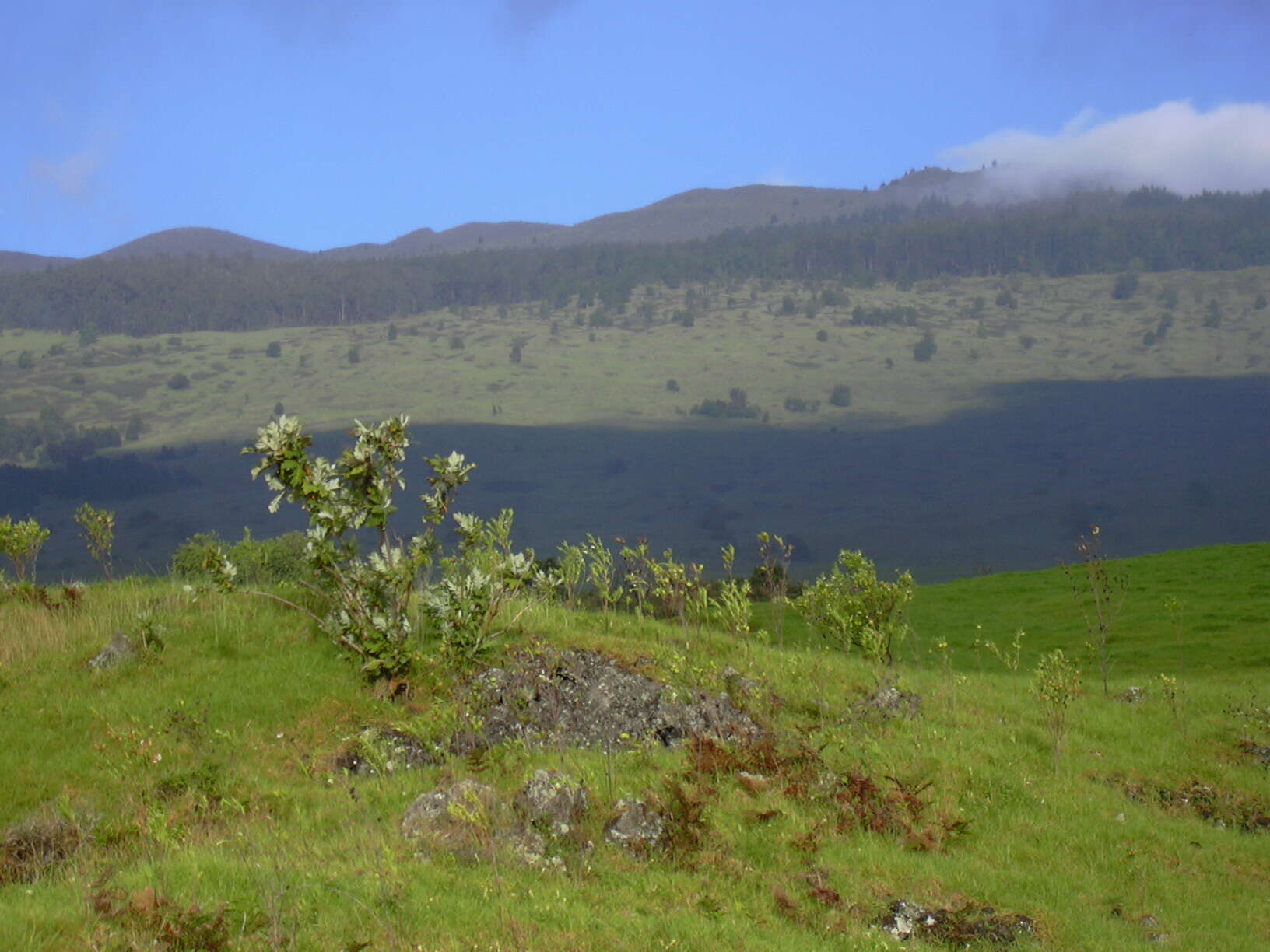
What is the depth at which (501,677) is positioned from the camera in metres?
14.2

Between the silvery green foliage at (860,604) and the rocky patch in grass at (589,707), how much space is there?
82.9 inches

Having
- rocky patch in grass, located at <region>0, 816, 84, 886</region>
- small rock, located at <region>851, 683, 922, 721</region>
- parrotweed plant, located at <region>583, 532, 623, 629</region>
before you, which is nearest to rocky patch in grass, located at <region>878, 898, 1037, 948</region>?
small rock, located at <region>851, 683, 922, 721</region>

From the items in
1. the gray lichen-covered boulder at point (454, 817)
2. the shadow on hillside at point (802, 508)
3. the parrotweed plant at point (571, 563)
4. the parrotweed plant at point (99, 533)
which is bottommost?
the shadow on hillside at point (802, 508)

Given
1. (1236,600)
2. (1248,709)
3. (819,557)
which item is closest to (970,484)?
(819,557)

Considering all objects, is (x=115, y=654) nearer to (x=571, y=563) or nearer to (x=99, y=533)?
(x=99, y=533)

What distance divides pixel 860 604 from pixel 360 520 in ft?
23.6

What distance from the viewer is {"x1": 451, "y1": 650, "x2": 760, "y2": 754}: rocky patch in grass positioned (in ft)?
43.5

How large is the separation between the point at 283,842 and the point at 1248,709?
1390cm

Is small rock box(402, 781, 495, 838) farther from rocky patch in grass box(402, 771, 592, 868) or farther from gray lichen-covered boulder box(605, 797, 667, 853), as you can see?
gray lichen-covered boulder box(605, 797, 667, 853)

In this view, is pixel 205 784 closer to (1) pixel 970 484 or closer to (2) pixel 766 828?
(2) pixel 766 828

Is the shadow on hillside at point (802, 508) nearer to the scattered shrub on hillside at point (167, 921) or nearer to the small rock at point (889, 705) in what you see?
the small rock at point (889, 705)

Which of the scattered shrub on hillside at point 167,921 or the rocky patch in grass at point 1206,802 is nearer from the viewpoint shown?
the scattered shrub on hillside at point 167,921

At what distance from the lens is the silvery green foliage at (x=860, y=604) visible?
49.2 ft

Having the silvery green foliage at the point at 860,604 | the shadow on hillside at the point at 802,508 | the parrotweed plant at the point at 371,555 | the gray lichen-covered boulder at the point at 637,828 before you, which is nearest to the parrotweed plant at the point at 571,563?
the parrotweed plant at the point at 371,555
